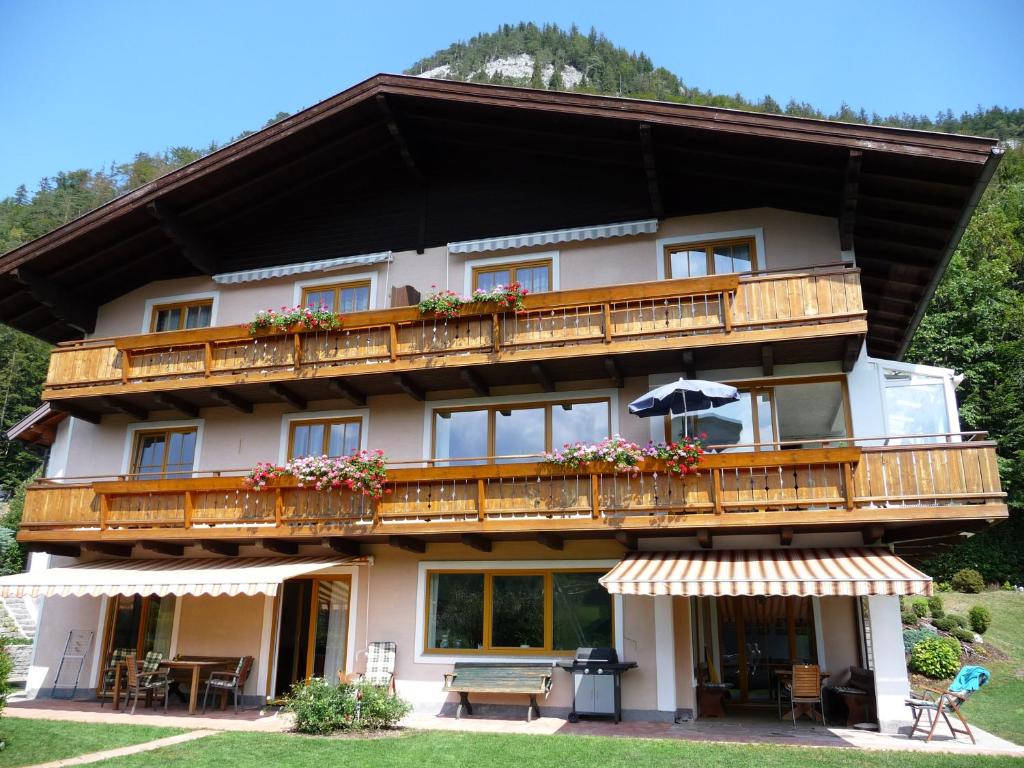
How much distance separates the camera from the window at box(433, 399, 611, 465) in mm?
15547

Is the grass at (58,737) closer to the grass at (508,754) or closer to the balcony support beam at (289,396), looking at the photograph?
the grass at (508,754)

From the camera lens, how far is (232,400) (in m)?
17.3

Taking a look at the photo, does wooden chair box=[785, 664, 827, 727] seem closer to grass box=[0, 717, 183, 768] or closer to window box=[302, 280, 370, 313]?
grass box=[0, 717, 183, 768]

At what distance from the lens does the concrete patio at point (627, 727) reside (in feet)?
38.1

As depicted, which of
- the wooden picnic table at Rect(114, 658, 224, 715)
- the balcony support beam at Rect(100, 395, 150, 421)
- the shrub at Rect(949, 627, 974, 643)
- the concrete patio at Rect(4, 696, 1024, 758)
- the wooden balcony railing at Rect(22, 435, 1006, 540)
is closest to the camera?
the concrete patio at Rect(4, 696, 1024, 758)

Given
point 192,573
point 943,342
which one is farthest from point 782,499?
point 943,342

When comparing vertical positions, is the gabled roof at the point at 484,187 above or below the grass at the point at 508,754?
above

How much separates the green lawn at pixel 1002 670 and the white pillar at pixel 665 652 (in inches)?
196

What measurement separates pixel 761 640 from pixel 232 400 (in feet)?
38.1

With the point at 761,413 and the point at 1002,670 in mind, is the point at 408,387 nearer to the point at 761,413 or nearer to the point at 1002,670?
the point at 761,413

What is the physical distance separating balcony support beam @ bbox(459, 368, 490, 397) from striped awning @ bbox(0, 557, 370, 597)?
12.7 feet

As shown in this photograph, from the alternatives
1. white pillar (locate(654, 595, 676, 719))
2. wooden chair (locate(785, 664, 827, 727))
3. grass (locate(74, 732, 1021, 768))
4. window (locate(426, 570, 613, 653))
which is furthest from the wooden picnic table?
wooden chair (locate(785, 664, 827, 727))

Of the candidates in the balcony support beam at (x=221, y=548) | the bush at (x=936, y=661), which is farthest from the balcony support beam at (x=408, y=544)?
the bush at (x=936, y=661)

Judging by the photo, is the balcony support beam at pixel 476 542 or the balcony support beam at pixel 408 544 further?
the balcony support beam at pixel 408 544
